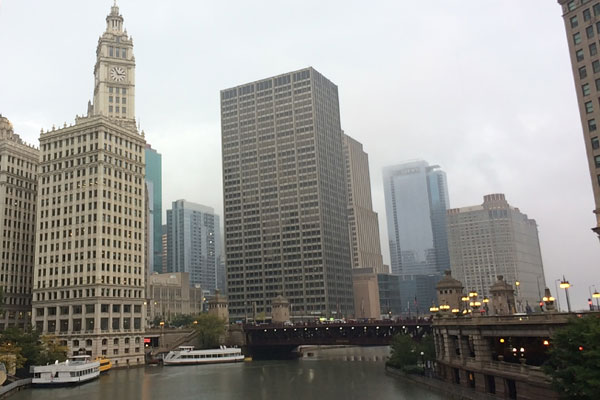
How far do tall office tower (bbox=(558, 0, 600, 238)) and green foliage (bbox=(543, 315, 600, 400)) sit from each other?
47.4 m

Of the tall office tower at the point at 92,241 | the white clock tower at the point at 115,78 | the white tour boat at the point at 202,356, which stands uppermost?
the white clock tower at the point at 115,78

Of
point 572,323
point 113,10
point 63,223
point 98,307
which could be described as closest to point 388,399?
point 572,323

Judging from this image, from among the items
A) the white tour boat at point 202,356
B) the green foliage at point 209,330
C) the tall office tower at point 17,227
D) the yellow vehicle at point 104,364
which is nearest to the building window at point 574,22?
the white tour boat at point 202,356

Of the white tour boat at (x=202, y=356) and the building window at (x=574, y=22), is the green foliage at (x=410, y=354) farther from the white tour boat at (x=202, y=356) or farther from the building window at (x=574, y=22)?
the building window at (x=574, y=22)

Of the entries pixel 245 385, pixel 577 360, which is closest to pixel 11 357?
pixel 245 385

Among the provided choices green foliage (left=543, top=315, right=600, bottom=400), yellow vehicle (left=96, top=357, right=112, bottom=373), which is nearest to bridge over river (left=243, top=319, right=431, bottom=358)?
yellow vehicle (left=96, top=357, right=112, bottom=373)

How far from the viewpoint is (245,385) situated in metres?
97.7

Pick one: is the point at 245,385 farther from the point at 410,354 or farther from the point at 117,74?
the point at 117,74

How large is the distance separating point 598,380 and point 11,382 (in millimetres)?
90070

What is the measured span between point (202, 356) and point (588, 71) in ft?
365

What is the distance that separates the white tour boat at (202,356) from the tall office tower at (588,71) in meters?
98.0

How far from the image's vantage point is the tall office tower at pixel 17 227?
157375 mm

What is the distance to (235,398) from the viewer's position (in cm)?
8219

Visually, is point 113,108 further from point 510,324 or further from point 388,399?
point 510,324
